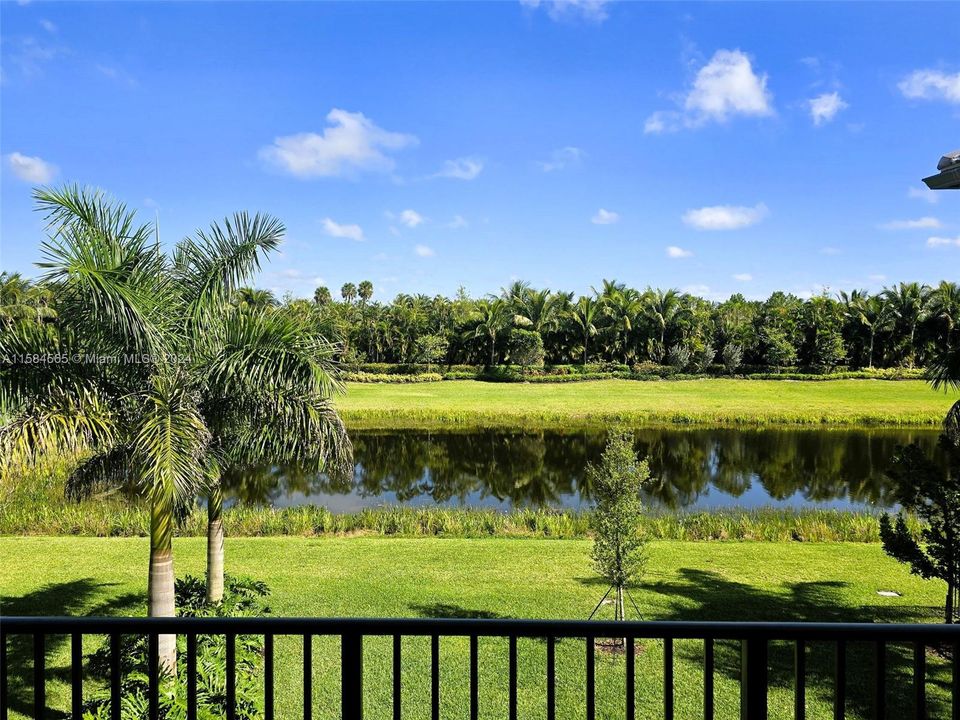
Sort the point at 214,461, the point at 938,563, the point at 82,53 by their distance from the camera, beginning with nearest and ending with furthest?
the point at 214,461 → the point at 938,563 → the point at 82,53

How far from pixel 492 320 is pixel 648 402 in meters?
19.0

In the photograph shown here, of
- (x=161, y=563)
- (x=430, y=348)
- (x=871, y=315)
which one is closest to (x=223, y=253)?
(x=161, y=563)

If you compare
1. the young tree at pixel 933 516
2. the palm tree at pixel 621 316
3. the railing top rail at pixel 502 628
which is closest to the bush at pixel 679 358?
the palm tree at pixel 621 316

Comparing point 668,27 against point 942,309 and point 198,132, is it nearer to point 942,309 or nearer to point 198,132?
point 198,132

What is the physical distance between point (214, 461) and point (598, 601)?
19.8 ft

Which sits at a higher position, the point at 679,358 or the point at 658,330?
the point at 658,330

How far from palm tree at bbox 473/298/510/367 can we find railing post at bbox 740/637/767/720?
52306 mm

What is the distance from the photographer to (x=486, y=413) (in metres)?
34.9

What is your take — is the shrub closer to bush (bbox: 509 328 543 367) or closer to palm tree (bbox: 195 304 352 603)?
bush (bbox: 509 328 543 367)

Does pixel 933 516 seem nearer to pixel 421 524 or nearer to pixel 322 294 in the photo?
pixel 421 524

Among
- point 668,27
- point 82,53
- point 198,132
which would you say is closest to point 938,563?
point 668,27

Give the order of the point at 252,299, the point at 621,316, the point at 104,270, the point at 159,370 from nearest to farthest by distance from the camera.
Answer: the point at 104,270 → the point at 159,370 → the point at 252,299 → the point at 621,316

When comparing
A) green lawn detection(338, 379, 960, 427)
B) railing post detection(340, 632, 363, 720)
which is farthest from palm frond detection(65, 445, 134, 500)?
green lawn detection(338, 379, 960, 427)

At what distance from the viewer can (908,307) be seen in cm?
5294
